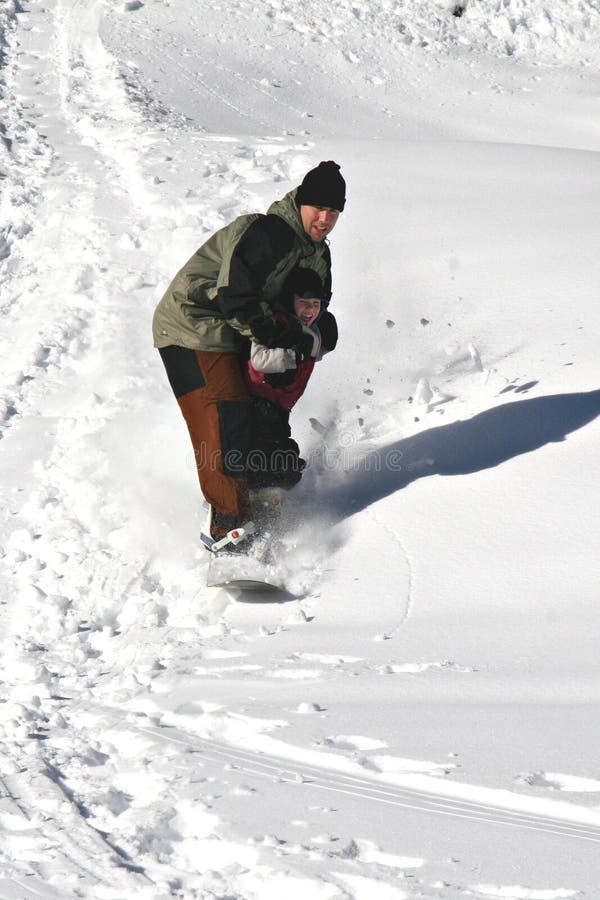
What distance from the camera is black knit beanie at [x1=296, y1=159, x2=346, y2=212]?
401cm

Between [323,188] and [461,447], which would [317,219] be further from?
[461,447]

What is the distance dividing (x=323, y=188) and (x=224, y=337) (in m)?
0.72

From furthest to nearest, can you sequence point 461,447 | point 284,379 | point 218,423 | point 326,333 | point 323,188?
A: 1. point 461,447
2. point 326,333
3. point 284,379
4. point 218,423
5. point 323,188

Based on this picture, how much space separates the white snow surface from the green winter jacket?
0.85 meters

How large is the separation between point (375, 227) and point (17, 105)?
454cm

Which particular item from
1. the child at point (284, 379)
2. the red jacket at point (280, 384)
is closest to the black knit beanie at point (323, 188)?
the child at point (284, 379)

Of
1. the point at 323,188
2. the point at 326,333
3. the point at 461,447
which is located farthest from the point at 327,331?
the point at 461,447

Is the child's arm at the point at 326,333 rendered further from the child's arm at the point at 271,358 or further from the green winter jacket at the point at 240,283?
the child's arm at the point at 271,358

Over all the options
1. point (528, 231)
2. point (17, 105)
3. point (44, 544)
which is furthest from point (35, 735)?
point (17, 105)

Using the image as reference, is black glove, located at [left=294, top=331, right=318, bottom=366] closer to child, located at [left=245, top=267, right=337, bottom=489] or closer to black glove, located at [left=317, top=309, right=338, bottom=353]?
child, located at [left=245, top=267, right=337, bottom=489]

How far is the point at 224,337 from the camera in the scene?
430cm

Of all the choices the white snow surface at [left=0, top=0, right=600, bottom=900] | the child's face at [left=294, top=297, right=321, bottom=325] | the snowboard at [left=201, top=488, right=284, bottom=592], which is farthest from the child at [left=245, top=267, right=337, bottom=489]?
the white snow surface at [left=0, top=0, right=600, bottom=900]

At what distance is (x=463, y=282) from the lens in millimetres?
6332

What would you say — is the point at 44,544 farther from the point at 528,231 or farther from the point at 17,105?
the point at 17,105
